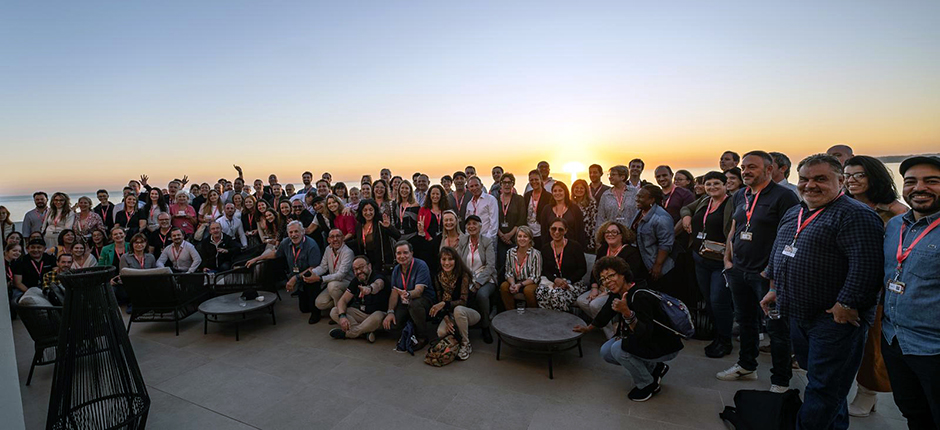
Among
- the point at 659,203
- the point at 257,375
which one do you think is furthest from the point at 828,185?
the point at 257,375

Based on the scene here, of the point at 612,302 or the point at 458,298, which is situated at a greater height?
the point at 612,302

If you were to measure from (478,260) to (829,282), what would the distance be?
3251 mm

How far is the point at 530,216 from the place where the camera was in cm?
566

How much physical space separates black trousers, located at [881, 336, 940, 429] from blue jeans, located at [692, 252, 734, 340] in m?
1.49

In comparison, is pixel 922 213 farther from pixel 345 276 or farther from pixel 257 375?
pixel 345 276

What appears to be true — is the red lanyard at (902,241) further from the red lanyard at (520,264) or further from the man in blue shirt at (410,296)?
the man in blue shirt at (410,296)

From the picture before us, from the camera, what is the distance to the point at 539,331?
363 cm

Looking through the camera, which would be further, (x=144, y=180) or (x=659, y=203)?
(x=144, y=180)

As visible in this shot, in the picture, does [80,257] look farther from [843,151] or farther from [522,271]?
[843,151]

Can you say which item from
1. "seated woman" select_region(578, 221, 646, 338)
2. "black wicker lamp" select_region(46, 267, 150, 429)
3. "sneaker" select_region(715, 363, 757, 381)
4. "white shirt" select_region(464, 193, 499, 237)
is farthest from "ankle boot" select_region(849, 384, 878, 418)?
"black wicker lamp" select_region(46, 267, 150, 429)

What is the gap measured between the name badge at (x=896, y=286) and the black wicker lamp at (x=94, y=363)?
173 inches

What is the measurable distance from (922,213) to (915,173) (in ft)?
0.62

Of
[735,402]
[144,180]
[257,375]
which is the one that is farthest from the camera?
[144,180]

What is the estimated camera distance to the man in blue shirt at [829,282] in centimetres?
206
